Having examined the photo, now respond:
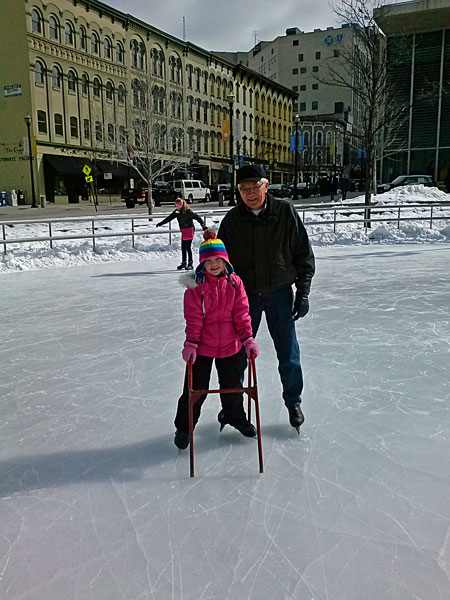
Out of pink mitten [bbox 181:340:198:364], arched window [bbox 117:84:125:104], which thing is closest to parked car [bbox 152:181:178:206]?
arched window [bbox 117:84:125:104]

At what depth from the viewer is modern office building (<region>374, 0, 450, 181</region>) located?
98.4ft

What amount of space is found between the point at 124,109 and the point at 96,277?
33740 millimetres

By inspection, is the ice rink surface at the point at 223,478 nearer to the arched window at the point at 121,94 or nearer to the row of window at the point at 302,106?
the arched window at the point at 121,94

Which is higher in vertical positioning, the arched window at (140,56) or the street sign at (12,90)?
the arched window at (140,56)

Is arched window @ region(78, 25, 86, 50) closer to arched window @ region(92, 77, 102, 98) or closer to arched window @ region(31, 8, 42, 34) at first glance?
arched window @ region(92, 77, 102, 98)

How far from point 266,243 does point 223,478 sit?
→ 1409mm

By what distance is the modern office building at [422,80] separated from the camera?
98.4 ft

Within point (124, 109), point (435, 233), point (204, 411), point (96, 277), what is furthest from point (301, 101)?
point (204, 411)

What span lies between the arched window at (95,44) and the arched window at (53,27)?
3.35 meters

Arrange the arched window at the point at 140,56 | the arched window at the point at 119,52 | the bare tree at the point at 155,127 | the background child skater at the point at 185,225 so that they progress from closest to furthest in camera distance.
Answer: the background child skater at the point at 185,225
the bare tree at the point at 155,127
the arched window at the point at 119,52
the arched window at the point at 140,56

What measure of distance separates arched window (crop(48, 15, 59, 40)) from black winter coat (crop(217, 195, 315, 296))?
37404 millimetres

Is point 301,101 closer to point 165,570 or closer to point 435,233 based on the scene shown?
point 435,233

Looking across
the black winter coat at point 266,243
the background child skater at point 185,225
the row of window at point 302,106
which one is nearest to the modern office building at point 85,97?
the background child skater at point 185,225

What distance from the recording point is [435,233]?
1587 centimetres
